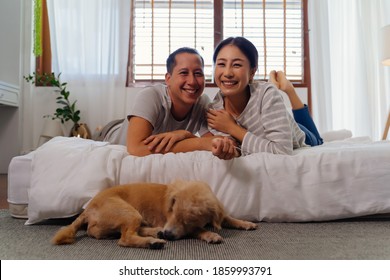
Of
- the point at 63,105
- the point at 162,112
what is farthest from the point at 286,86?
the point at 63,105

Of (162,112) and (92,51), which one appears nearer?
(162,112)

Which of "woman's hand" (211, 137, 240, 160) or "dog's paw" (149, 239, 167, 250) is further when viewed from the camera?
"woman's hand" (211, 137, 240, 160)

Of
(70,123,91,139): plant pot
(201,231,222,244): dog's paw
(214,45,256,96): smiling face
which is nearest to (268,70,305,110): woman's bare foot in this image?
(214,45,256,96): smiling face

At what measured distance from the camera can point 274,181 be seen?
1.33m

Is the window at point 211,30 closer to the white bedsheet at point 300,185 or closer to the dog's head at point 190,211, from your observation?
the white bedsheet at point 300,185

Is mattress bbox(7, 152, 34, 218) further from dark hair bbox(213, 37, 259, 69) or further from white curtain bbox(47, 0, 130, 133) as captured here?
white curtain bbox(47, 0, 130, 133)

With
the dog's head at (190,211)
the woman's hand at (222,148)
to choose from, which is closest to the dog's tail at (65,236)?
the dog's head at (190,211)

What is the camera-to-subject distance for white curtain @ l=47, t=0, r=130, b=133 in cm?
352

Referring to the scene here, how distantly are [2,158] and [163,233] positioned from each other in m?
2.99

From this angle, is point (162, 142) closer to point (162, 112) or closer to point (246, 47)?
point (162, 112)

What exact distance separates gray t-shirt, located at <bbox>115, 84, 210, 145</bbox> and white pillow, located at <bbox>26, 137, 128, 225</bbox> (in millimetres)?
224

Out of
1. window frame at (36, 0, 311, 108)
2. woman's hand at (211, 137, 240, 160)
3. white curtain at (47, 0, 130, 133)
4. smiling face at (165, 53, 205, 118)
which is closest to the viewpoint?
woman's hand at (211, 137, 240, 160)

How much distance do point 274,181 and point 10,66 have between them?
3.08 metres

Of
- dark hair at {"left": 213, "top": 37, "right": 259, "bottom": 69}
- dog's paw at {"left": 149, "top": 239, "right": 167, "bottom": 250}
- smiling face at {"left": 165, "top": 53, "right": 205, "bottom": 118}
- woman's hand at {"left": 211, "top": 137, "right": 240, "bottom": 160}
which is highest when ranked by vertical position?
dark hair at {"left": 213, "top": 37, "right": 259, "bottom": 69}
